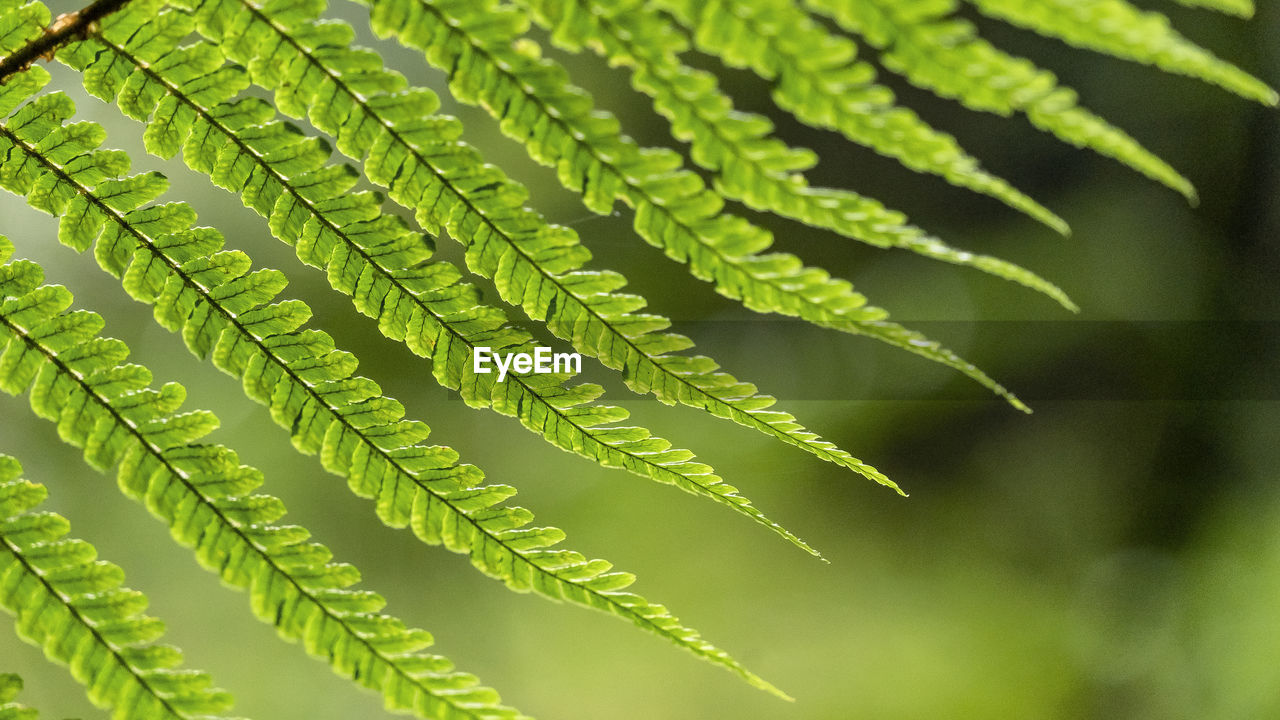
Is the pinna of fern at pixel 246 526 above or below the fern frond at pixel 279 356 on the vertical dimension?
below

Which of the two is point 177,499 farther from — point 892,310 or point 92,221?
point 892,310

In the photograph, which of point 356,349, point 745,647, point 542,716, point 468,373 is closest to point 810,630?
point 745,647

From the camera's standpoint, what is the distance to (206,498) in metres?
0.75

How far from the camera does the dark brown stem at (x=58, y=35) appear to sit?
749 millimetres

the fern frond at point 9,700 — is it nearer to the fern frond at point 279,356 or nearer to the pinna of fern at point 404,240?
the fern frond at point 279,356

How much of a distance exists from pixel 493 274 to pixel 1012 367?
384 centimetres

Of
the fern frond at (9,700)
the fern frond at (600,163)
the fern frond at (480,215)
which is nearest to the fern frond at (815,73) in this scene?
the fern frond at (600,163)

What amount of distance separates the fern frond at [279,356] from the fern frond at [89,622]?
8.1 inches

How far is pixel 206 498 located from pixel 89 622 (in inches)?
5.5

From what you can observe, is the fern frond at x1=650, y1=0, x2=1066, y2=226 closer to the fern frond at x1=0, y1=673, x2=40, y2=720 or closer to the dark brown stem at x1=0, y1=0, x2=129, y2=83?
the dark brown stem at x1=0, y1=0, x2=129, y2=83

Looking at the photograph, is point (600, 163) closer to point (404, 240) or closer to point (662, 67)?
point (662, 67)

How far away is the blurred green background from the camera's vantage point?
3.83 metres

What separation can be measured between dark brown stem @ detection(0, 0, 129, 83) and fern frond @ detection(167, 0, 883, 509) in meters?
0.12

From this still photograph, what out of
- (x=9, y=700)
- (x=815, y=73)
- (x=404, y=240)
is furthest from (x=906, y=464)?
(x=9, y=700)
